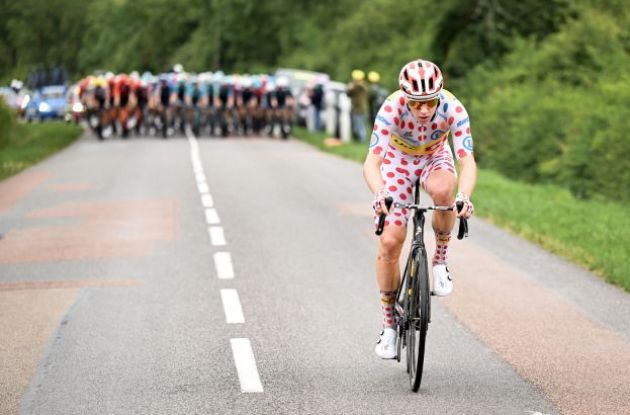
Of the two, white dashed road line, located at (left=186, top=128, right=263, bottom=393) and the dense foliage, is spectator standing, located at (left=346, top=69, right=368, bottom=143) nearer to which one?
the dense foliage

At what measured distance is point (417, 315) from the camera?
7410mm

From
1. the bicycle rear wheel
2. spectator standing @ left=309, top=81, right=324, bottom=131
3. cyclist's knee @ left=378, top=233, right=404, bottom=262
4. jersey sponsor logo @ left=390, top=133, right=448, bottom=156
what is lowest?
spectator standing @ left=309, top=81, right=324, bottom=131

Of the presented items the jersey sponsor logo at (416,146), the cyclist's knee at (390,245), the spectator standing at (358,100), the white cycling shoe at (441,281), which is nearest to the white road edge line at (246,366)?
the cyclist's knee at (390,245)

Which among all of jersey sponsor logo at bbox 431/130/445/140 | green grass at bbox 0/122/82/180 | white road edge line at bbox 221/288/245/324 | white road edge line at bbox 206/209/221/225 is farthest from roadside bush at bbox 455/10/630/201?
jersey sponsor logo at bbox 431/130/445/140

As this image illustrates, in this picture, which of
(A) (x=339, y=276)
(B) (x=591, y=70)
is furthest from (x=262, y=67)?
(A) (x=339, y=276)

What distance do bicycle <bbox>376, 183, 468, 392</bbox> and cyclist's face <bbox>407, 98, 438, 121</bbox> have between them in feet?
1.66

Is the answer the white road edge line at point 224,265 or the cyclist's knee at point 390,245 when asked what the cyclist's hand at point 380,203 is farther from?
the white road edge line at point 224,265

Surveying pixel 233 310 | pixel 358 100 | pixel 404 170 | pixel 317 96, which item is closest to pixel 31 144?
pixel 358 100

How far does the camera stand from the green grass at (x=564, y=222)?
13.0 meters

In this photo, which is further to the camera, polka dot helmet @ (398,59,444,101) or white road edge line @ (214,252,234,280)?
white road edge line @ (214,252,234,280)

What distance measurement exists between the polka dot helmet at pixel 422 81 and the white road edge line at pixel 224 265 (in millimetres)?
5031

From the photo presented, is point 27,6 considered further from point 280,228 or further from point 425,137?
point 425,137

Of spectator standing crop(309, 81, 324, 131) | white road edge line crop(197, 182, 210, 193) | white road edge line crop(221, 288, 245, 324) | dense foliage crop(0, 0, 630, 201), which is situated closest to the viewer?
white road edge line crop(221, 288, 245, 324)

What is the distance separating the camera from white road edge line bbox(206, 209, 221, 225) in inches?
643
